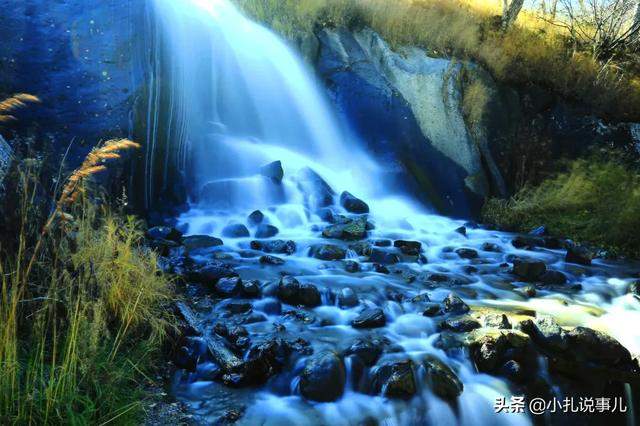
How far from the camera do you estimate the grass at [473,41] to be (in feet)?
37.3

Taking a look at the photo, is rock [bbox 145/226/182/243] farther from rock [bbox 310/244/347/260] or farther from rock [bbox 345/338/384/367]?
rock [bbox 345/338/384/367]

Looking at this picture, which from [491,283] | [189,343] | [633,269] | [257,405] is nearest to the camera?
[257,405]

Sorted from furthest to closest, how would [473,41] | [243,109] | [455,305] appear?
[473,41], [243,109], [455,305]

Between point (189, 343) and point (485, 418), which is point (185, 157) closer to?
point (189, 343)

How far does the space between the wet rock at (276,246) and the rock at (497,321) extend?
3.13m

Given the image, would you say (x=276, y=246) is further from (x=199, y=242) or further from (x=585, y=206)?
(x=585, y=206)

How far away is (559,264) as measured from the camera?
25.9 ft

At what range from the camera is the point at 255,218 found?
8.50m

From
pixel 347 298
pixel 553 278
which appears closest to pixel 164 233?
pixel 347 298

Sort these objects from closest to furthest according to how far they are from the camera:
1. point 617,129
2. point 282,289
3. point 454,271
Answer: point 282,289 < point 454,271 < point 617,129

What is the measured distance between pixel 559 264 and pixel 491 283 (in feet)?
5.60

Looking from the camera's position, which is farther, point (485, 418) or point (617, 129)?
point (617, 129)

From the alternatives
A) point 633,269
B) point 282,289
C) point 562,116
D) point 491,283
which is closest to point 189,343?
point 282,289

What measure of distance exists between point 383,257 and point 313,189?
269cm
